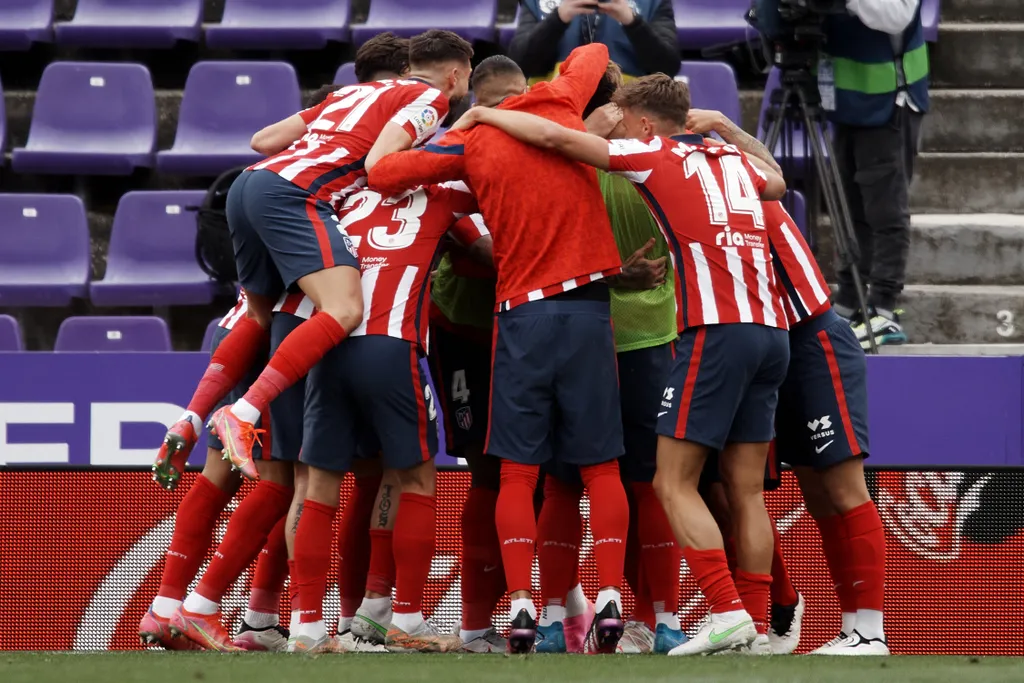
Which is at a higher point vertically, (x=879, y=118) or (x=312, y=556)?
(x=879, y=118)

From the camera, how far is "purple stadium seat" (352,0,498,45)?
900 centimetres

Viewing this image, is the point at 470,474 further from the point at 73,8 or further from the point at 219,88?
the point at 73,8

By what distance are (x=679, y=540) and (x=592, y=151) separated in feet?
3.79

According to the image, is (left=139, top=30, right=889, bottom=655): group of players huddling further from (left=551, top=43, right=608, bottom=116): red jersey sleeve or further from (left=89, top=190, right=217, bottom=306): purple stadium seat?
(left=89, top=190, right=217, bottom=306): purple stadium seat

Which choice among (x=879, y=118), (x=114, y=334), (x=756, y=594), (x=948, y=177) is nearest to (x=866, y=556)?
(x=756, y=594)

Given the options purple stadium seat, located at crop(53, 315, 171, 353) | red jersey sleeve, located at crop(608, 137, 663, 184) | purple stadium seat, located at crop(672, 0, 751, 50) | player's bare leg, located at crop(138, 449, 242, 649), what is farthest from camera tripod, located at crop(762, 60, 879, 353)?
purple stadium seat, located at crop(53, 315, 171, 353)

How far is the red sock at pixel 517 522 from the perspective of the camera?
4.57 meters

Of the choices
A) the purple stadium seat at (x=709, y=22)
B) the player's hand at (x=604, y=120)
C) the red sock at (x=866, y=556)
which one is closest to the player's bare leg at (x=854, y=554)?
the red sock at (x=866, y=556)

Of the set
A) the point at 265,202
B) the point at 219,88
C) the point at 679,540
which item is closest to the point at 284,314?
the point at 265,202

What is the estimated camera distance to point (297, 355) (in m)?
4.66

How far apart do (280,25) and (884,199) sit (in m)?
4.04

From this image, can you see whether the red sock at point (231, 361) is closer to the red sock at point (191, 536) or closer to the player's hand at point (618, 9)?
the red sock at point (191, 536)

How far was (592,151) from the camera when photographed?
4625 mm

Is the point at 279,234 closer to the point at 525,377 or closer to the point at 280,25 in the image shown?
the point at 525,377
